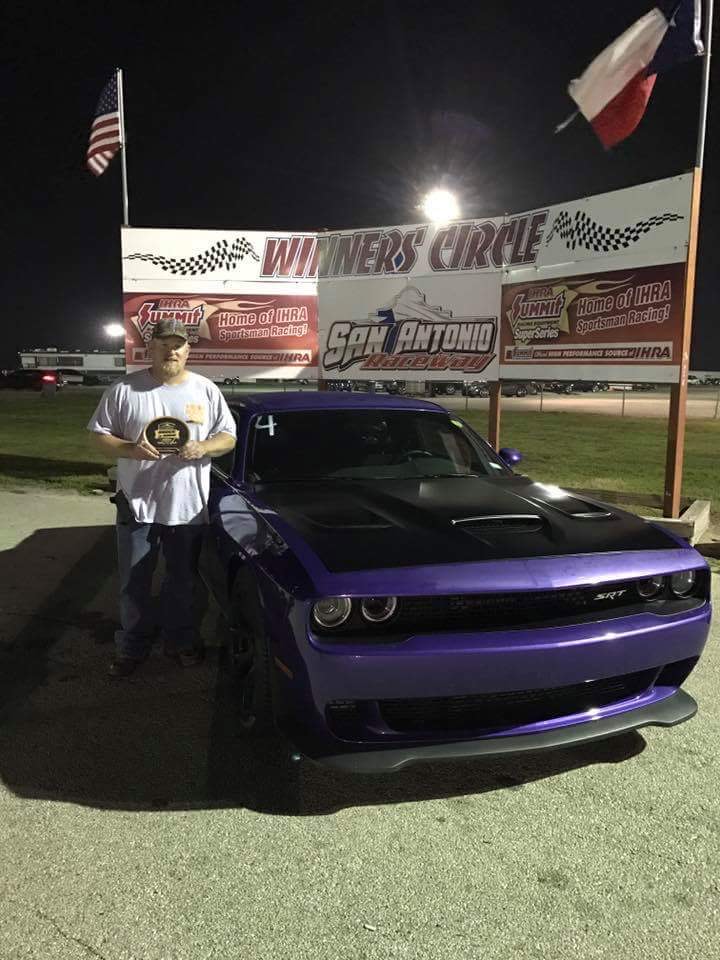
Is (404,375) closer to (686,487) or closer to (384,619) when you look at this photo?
(686,487)

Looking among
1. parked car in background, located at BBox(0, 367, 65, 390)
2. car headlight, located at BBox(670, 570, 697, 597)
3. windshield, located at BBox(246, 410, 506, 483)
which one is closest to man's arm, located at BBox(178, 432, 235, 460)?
windshield, located at BBox(246, 410, 506, 483)

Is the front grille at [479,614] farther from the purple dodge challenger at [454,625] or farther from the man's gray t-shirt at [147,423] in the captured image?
the man's gray t-shirt at [147,423]

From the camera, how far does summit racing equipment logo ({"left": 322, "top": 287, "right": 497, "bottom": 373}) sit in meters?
8.68

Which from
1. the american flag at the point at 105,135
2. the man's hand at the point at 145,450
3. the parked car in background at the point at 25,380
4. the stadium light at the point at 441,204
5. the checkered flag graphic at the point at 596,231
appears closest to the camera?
the man's hand at the point at 145,450

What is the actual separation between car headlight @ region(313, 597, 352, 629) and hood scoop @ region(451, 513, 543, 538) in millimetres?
647

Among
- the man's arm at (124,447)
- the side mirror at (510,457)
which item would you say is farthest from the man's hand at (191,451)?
the side mirror at (510,457)

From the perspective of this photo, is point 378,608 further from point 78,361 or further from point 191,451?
point 78,361

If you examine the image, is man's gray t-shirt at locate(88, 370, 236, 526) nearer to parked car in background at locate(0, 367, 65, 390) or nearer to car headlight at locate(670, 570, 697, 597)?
car headlight at locate(670, 570, 697, 597)

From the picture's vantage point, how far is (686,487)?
990 cm

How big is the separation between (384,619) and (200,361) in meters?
8.21

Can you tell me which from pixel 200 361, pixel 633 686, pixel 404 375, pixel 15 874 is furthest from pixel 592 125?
pixel 15 874

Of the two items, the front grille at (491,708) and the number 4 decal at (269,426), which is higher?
the number 4 decal at (269,426)

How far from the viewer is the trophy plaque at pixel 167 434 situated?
342cm

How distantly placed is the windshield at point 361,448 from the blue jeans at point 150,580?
52 centimetres
